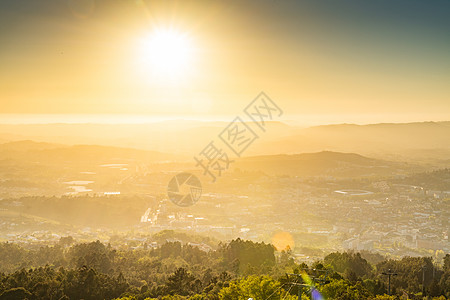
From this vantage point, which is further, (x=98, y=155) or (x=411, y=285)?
(x=98, y=155)

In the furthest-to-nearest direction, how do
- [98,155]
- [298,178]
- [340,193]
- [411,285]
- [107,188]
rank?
[98,155] → [298,178] → [107,188] → [340,193] → [411,285]

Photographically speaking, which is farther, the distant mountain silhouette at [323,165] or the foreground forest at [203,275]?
the distant mountain silhouette at [323,165]

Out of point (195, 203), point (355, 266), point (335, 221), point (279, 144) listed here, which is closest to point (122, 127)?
point (279, 144)

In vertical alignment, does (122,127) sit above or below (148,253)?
above

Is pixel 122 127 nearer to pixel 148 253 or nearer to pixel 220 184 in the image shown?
pixel 220 184

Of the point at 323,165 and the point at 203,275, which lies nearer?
the point at 203,275

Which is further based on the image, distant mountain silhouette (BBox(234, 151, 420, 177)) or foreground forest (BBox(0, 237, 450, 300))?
distant mountain silhouette (BBox(234, 151, 420, 177))

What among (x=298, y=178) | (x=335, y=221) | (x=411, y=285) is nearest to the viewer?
(x=411, y=285)

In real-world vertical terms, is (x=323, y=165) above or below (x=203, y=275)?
above
